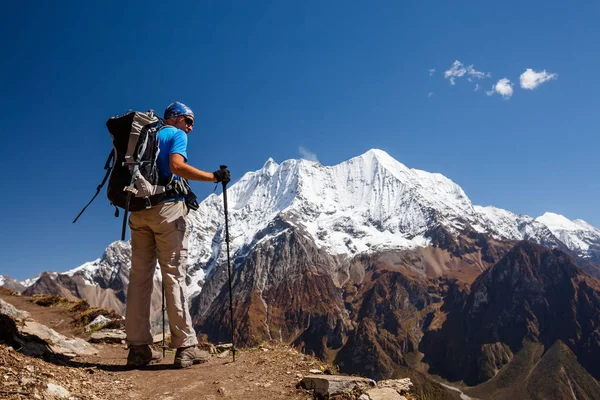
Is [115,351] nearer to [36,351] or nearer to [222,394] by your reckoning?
[36,351]

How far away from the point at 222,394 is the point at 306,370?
1.78 m

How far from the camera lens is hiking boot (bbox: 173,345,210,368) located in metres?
8.38

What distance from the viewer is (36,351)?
27.5ft

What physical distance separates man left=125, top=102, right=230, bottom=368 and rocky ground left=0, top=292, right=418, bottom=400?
1.73 feet

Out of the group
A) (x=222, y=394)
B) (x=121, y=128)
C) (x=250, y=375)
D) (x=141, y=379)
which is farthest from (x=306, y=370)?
(x=121, y=128)

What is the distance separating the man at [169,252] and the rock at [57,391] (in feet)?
7.58

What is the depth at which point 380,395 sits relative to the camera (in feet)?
20.9

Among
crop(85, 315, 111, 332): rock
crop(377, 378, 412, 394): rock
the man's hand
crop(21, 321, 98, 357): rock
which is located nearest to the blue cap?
the man's hand

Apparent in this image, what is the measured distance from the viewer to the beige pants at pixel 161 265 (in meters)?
8.19

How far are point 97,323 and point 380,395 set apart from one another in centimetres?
1167

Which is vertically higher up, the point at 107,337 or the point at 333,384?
the point at 107,337

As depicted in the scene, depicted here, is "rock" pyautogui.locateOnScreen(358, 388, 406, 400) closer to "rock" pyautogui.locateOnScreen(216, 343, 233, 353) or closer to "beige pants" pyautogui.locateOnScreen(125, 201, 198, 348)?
"beige pants" pyautogui.locateOnScreen(125, 201, 198, 348)

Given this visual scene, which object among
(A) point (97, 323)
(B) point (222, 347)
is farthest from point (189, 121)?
(A) point (97, 323)

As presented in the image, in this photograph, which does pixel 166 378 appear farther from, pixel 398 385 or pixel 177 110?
pixel 177 110
